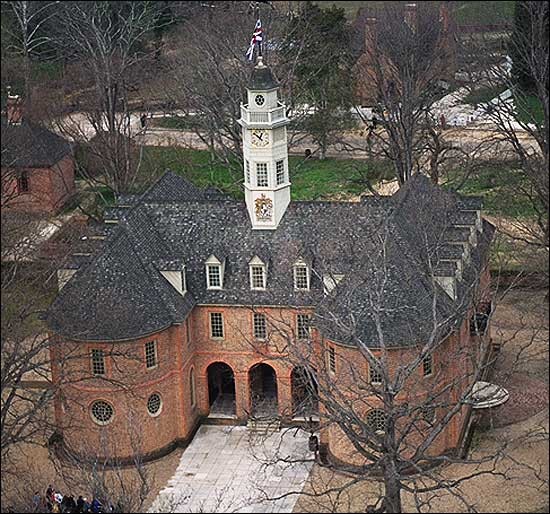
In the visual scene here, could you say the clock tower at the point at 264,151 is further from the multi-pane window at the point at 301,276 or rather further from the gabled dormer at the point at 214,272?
the multi-pane window at the point at 301,276

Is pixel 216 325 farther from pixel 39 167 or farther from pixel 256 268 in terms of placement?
pixel 39 167

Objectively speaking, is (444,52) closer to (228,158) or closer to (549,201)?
(228,158)

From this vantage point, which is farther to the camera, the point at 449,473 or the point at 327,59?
the point at 327,59

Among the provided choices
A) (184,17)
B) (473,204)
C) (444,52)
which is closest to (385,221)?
(473,204)

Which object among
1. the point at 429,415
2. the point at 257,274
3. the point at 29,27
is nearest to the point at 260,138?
the point at 257,274

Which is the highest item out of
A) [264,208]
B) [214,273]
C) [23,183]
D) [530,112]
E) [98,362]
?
[264,208]
